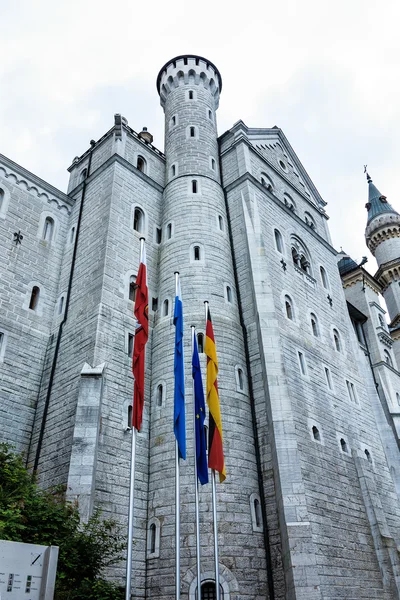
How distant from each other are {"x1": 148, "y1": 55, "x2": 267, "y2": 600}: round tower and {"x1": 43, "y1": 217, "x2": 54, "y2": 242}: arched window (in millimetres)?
5340

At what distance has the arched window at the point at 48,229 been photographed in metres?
23.8

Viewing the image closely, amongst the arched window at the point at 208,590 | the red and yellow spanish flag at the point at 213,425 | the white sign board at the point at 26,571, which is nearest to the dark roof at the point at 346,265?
the red and yellow spanish flag at the point at 213,425

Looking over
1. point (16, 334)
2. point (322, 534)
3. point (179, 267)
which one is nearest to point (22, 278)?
point (16, 334)

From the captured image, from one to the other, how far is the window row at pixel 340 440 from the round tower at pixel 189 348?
2701 mm

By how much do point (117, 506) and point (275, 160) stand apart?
22622 millimetres

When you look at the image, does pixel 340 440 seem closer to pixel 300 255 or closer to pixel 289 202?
pixel 300 255

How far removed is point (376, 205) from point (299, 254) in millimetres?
30076

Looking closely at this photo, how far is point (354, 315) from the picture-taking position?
34031 millimetres

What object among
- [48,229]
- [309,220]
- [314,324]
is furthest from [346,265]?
[48,229]

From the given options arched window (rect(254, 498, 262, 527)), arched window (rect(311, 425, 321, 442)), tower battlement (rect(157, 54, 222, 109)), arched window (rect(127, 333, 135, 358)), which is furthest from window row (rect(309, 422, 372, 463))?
tower battlement (rect(157, 54, 222, 109))

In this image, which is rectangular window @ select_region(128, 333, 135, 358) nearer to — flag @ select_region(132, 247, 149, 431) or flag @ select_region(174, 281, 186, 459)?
flag @ select_region(174, 281, 186, 459)

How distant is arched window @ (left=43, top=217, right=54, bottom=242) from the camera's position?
939 inches

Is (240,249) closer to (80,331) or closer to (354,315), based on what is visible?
(80,331)

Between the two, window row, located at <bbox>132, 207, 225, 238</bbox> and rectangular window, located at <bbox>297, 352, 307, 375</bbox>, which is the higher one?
window row, located at <bbox>132, 207, 225, 238</bbox>
